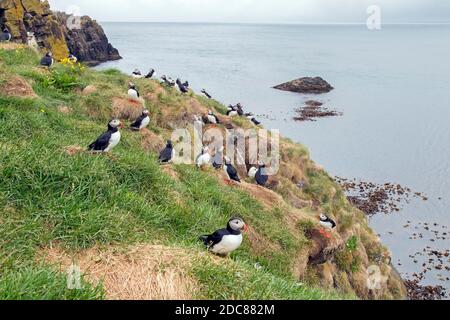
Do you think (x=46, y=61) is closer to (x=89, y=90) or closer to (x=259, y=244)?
(x=89, y=90)

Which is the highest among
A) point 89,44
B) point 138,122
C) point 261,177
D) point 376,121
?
point 89,44

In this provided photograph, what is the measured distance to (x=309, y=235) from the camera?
1344 cm

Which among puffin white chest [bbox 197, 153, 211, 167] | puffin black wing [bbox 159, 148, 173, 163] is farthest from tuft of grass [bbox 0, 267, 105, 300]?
puffin white chest [bbox 197, 153, 211, 167]

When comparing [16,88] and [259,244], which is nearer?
[259,244]

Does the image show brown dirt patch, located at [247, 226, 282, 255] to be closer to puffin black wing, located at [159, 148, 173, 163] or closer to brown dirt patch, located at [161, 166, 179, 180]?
brown dirt patch, located at [161, 166, 179, 180]

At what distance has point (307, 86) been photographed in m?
75.6

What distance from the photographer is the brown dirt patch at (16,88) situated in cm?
1280

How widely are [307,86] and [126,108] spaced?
204ft

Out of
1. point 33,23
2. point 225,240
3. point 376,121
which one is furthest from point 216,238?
point 376,121

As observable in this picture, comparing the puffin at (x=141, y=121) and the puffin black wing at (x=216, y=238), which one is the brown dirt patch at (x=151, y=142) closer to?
the puffin at (x=141, y=121)

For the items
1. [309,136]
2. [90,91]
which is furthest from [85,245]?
[309,136]

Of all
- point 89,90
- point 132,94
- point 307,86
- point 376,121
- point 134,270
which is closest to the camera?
point 134,270

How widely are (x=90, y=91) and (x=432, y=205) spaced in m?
28.7
